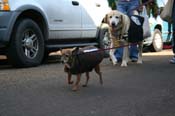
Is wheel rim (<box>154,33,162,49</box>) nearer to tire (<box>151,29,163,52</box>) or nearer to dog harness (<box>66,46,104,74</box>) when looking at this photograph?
tire (<box>151,29,163,52</box>)

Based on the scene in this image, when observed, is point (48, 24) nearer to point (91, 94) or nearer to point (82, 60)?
point (82, 60)

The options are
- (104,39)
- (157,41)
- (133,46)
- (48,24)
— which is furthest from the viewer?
(157,41)

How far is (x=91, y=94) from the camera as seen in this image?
6.20 m

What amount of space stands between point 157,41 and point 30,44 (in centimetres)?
661

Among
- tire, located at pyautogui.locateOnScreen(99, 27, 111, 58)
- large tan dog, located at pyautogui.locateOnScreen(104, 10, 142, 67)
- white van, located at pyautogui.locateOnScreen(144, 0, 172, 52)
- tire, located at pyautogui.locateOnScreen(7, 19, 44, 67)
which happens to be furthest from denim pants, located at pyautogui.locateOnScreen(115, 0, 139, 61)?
white van, located at pyautogui.locateOnScreen(144, 0, 172, 52)

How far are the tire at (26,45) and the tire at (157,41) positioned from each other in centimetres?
587

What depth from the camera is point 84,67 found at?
→ 6.30m

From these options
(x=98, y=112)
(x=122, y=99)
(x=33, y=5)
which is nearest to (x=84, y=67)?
(x=122, y=99)

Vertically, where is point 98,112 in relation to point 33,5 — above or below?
below

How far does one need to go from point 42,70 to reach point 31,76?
95 cm

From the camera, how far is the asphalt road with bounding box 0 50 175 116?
16.9 ft

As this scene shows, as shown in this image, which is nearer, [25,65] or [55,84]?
[55,84]

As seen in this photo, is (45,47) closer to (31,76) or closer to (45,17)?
(45,17)

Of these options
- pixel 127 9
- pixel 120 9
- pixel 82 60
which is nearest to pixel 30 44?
pixel 120 9
